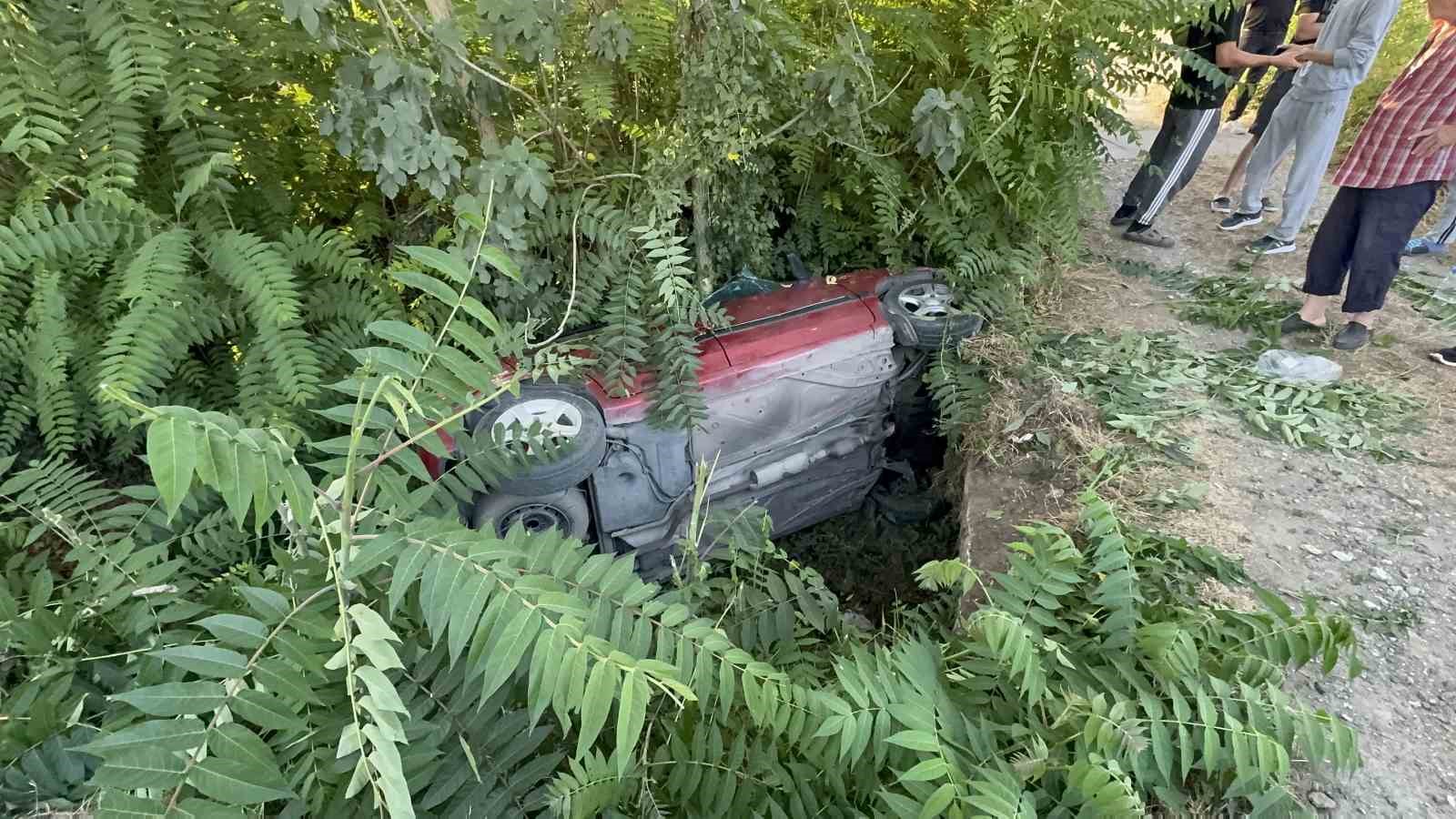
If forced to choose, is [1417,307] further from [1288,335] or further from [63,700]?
[63,700]

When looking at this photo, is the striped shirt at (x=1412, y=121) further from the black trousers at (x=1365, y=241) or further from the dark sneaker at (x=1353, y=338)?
the dark sneaker at (x=1353, y=338)

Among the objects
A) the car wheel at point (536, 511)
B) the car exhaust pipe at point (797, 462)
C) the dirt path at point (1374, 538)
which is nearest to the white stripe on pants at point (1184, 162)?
the dirt path at point (1374, 538)

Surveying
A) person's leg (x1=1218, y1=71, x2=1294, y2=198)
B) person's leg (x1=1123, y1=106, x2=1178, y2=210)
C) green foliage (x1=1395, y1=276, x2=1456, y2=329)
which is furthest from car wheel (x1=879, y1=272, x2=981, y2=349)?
person's leg (x1=1218, y1=71, x2=1294, y2=198)

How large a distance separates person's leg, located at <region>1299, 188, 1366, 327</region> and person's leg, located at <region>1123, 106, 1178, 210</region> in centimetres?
100

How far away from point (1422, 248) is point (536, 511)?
16.8 feet

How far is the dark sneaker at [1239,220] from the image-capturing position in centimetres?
452

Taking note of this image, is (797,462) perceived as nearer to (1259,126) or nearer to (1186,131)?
(1186,131)

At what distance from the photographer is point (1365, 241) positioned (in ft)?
10.6

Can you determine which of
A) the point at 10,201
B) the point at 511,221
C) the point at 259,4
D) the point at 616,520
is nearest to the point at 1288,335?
the point at 616,520

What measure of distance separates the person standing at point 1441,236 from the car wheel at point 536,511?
4826mm

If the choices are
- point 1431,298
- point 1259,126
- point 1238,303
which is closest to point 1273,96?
point 1259,126

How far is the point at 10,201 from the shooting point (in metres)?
2.05

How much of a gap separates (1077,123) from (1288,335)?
1544mm

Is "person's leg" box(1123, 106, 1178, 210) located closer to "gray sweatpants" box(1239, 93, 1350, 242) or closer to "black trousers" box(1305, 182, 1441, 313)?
"gray sweatpants" box(1239, 93, 1350, 242)
